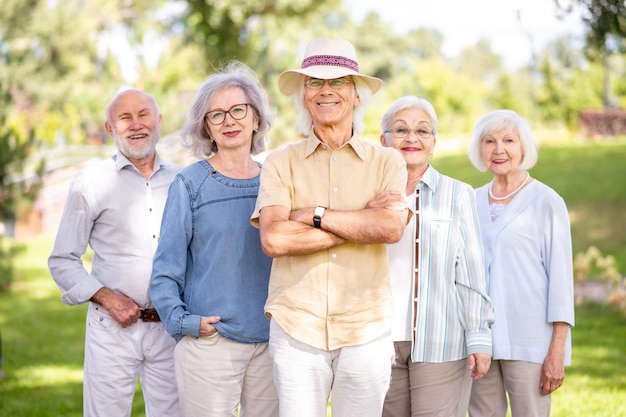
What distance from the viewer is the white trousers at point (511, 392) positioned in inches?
156

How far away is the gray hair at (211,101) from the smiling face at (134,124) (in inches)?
19.7

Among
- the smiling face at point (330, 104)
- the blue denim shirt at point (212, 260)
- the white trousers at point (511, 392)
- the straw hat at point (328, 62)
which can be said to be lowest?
the white trousers at point (511, 392)

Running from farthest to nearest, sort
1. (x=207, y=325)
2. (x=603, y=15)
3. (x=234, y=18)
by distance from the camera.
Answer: (x=234, y=18) → (x=603, y=15) → (x=207, y=325)

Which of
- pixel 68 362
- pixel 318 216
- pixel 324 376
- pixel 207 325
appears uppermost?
pixel 318 216

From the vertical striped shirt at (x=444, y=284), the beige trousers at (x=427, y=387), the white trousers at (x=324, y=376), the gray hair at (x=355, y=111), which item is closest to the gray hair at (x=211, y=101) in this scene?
the gray hair at (x=355, y=111)

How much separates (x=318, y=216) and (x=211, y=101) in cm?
89

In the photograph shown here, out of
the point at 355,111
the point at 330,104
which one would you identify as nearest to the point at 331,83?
the point at 330,104

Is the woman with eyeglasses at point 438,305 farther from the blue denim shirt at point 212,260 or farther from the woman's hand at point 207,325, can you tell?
the woman's hand at point 207,325

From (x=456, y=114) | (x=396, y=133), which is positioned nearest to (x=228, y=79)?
(x=396, y=133)

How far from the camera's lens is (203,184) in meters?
3.57

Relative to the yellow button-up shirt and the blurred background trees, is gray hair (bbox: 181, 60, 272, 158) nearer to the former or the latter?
the yellow button-up shirt

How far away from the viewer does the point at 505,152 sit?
420cm

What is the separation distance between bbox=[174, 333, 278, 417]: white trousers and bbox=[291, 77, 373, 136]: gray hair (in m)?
0.99

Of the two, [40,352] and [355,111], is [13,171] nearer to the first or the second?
[40,352]
